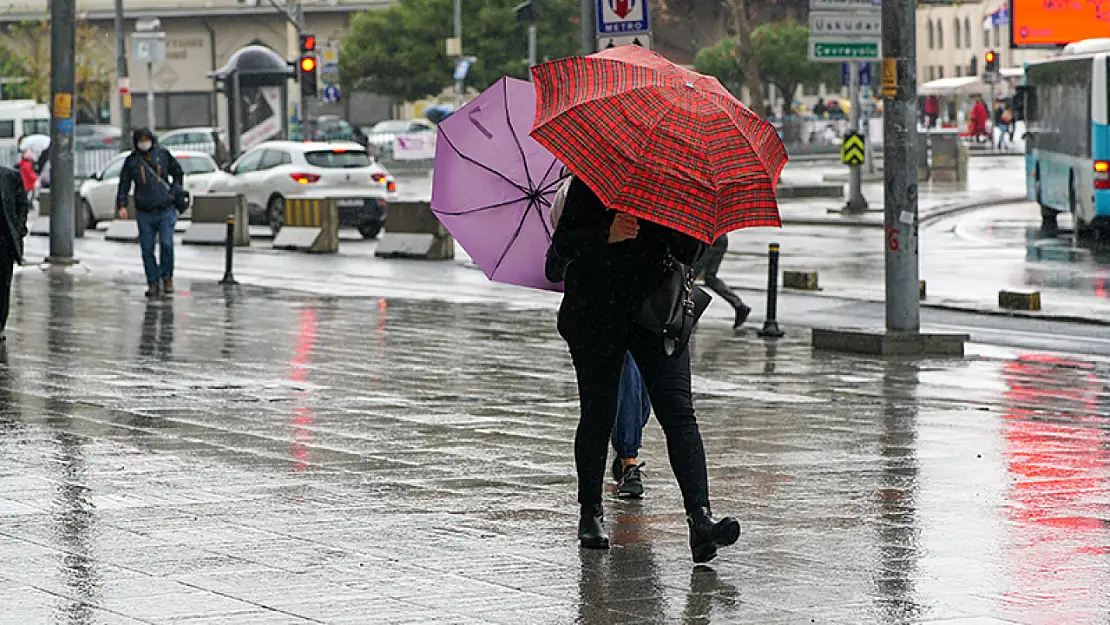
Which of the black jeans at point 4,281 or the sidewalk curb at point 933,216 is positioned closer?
the black jeans at point 4,281

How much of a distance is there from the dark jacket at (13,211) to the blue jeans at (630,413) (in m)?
7.74

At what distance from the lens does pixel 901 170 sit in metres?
15.7

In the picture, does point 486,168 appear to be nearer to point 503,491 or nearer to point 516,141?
point 516,141

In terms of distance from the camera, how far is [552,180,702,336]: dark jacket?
750cm

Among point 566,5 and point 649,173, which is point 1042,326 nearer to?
point 649,173

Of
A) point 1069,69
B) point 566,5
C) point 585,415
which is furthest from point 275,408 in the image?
point 566,5

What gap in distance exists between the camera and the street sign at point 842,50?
29750mm

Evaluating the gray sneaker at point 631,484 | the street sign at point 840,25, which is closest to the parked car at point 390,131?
the street sign at point 840,25

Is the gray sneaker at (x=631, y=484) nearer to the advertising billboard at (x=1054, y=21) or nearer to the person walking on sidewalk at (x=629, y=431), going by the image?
the person walking on sidewalk at (x=629, y=431)

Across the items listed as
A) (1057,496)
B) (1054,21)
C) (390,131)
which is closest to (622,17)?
(1057,496)

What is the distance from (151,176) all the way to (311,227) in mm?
9701

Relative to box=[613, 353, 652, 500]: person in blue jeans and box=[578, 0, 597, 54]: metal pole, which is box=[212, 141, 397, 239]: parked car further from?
box=[613, 353, 652, 500]: person in blue jeans

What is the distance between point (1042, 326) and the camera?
1847 centimetres

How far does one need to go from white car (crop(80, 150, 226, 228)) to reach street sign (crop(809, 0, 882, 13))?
12.4 m
